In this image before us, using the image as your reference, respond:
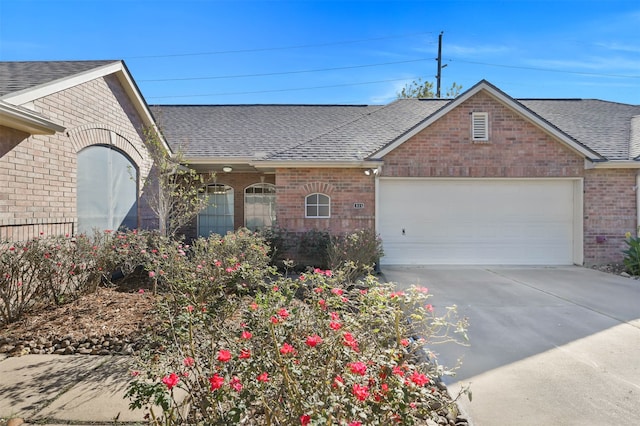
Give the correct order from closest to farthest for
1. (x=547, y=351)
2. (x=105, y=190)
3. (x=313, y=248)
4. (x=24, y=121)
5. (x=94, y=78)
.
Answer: (x=547, y=351), (x=24, y=121), (x=94, y=78), (x=105, y=190), (x=313, y=248)

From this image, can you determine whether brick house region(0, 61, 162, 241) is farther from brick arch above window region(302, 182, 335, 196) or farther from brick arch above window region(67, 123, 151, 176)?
brick arch above window region(302, 182, 335, 196)

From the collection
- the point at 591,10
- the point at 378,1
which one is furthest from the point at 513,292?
the point at 378,1

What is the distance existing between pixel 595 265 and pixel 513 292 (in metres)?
4.86

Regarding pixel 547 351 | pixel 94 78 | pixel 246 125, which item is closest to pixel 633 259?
pixel 547 351

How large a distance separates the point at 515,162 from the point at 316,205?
19.4ft

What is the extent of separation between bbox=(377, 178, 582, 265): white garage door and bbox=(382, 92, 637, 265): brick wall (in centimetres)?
38

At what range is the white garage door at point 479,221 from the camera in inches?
410

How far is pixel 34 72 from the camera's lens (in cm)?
715

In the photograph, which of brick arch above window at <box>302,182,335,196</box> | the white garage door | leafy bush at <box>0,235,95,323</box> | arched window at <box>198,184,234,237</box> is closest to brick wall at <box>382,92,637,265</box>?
the white garage door

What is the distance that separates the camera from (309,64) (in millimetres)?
19859

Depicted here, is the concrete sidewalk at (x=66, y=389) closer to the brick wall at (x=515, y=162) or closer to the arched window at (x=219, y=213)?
the brick wall at (x=515, y=162)

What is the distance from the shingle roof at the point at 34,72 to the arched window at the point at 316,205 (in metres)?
5.99

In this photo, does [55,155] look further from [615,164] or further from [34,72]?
[615,164]

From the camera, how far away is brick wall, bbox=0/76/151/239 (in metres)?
5.55
